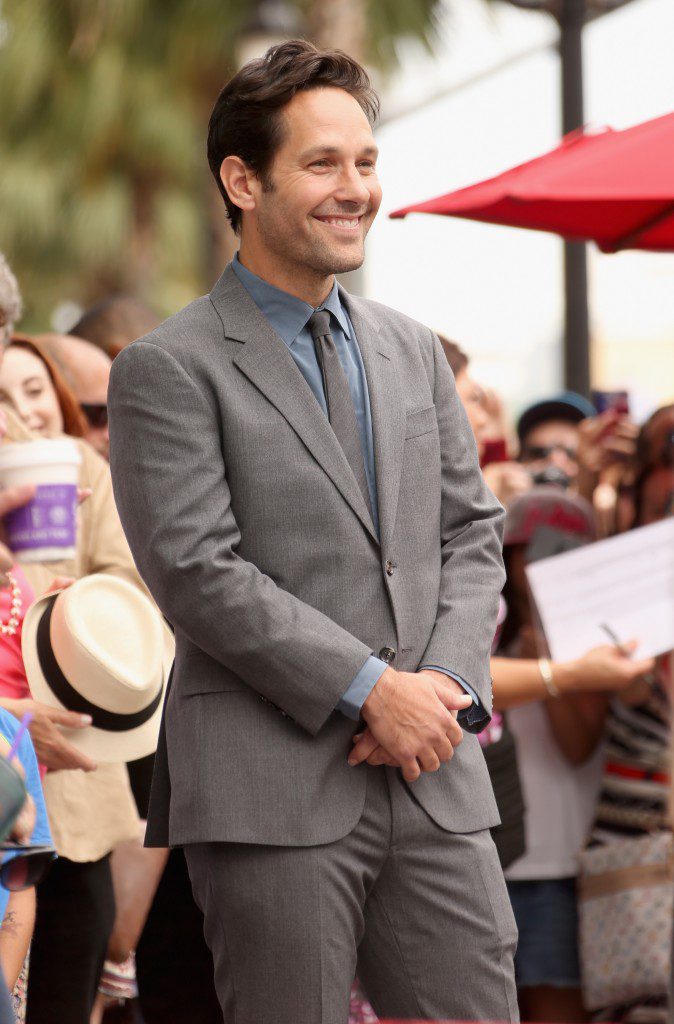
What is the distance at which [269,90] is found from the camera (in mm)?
2346

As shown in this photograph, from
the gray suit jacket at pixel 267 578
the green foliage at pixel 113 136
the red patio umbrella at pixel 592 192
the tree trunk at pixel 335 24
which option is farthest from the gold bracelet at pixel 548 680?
the green foliage at pixel 113 136

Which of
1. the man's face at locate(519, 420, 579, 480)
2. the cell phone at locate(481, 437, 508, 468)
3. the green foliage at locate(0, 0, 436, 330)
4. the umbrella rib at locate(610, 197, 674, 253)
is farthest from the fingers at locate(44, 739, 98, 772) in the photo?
the green foliage at locate(0, 0, 436, 330)

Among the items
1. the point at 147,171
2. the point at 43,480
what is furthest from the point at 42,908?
the point at 147,171

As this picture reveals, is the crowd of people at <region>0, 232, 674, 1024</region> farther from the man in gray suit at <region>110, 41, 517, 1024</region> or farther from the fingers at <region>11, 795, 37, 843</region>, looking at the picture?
the man in gray suit at <region>110, 41, 517, 1024</region>

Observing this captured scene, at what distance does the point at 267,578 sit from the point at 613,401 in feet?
10.0

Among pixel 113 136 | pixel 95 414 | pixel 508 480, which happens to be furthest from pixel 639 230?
pixel 113 136

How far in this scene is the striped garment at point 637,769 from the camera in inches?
156

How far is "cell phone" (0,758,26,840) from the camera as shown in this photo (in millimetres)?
1865

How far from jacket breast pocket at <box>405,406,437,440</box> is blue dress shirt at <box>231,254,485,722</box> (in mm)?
76

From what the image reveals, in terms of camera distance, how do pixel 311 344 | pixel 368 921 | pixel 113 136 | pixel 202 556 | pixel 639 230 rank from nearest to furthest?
pixel 202 556 < pixel 368 921 < pixel 311 344 < pixel 639 230 < pixel 113 136

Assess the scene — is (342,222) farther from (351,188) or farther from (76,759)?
(76,759)

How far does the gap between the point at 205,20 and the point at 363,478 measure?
41.1ft

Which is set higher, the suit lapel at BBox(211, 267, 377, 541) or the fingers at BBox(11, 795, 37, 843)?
the suit lapel at BBox(211, 267, 377, 541)

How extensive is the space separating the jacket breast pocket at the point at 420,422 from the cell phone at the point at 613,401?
8.35ft
